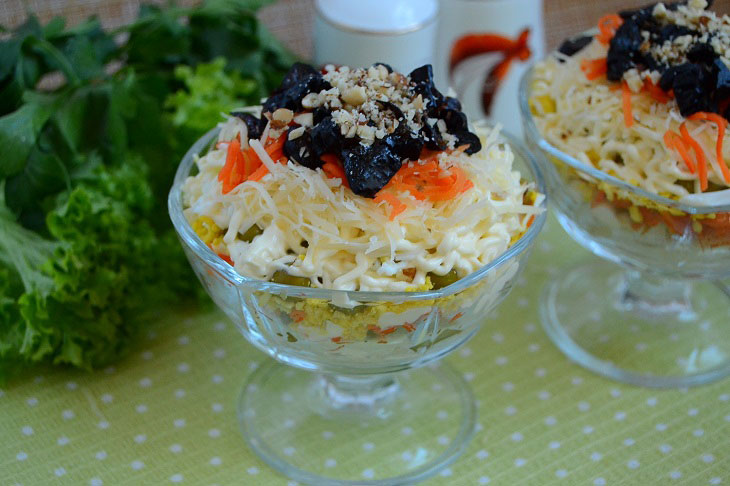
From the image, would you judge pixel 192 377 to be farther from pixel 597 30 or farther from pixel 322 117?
pixel 597 30

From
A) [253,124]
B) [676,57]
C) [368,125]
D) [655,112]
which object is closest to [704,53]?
[676,57]

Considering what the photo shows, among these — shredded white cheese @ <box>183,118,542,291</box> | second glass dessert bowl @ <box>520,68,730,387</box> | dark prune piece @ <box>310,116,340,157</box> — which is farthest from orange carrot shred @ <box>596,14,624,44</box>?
dark prune piece @ <box>310,116,340,157</box>

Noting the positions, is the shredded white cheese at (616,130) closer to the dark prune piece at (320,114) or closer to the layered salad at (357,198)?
the layered salad at (357,198)

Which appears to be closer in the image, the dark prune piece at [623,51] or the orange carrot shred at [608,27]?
the dark prune piece at [623,51]

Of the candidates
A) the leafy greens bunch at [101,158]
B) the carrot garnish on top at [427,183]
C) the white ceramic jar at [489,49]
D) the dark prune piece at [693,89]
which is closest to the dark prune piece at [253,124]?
the carrot garnish on top at [427,183]

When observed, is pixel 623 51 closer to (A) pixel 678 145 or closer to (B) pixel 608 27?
(B) pixel 608 27

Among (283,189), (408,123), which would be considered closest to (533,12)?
(408,123)
